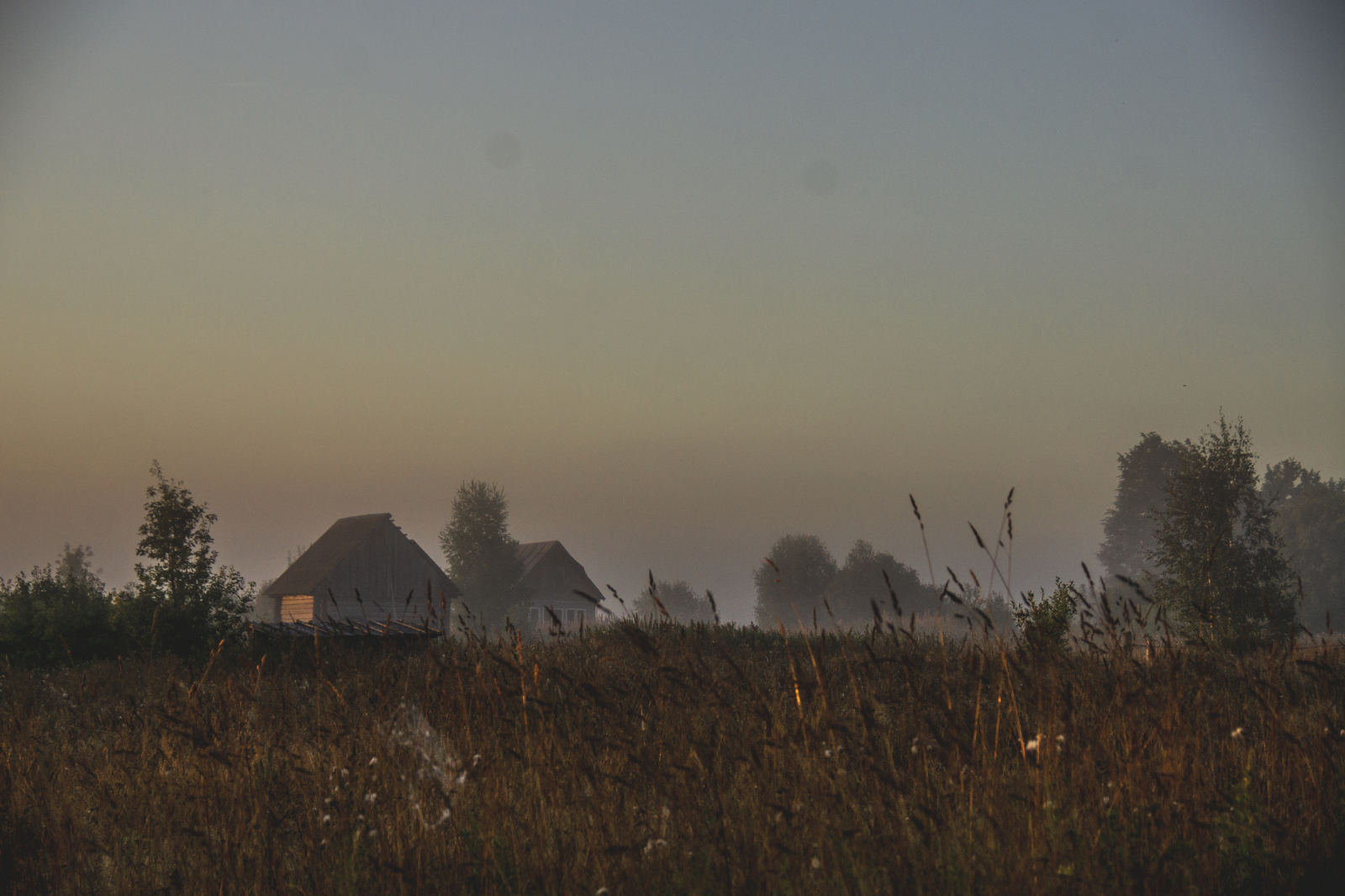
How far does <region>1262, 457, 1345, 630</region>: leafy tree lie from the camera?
70.0 m

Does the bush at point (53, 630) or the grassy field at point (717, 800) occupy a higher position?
the bush at point (53, 630)

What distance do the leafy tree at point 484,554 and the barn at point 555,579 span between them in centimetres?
446

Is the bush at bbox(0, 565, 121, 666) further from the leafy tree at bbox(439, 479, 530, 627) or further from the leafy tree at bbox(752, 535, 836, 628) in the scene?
the leafy tree at bbox(752, 535, 836, 628)

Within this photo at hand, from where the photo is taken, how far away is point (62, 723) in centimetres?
736

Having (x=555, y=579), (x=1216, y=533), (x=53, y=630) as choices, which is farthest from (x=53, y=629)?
(x=555, y=579)

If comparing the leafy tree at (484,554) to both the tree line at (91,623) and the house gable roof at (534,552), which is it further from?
the tree line at (91,623)

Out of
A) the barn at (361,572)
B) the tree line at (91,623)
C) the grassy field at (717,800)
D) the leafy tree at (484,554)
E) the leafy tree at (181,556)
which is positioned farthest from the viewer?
the leafy tree at (484,554)

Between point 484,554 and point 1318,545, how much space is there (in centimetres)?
6518

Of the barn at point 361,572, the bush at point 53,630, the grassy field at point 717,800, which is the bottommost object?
the grassy field at point 717,800

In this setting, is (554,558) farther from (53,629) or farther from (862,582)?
(53,629)

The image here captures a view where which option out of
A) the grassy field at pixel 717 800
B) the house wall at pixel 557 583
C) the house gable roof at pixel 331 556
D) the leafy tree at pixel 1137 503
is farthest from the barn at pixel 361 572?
the leafy tree at pixel 1137 503

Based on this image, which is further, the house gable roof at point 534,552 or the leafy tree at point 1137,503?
the leafy tree at point 1137,503

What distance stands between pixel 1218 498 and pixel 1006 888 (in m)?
36.1

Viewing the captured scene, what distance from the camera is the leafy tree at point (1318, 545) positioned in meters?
70.0
